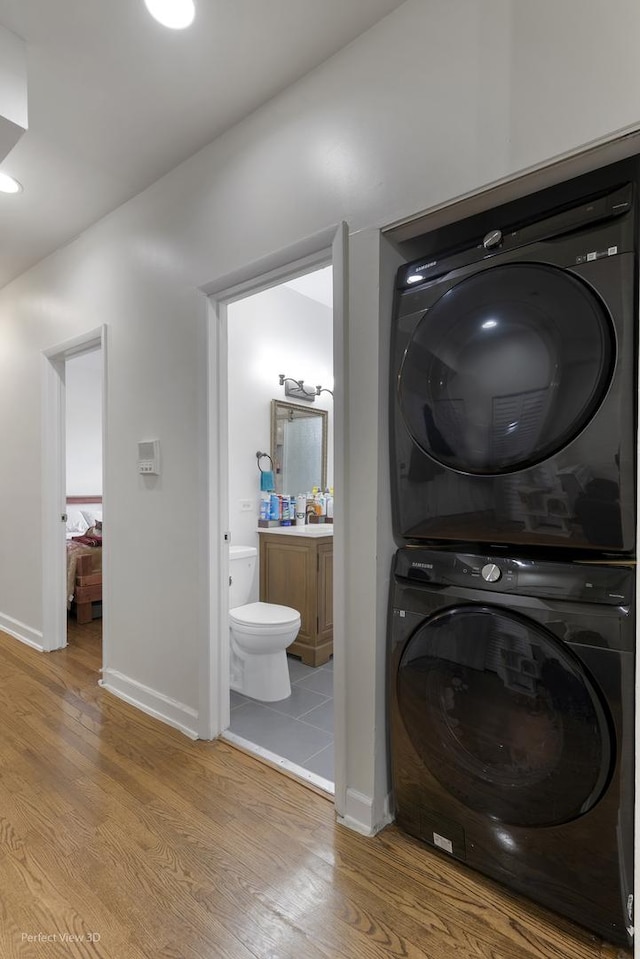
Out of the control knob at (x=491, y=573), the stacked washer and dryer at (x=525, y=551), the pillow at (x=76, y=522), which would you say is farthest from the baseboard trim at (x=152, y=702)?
the pillow at (x=76, y=522)

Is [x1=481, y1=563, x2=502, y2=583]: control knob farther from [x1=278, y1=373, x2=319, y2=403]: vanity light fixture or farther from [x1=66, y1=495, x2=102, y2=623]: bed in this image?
[x1=66, y1=495, x2=102, y2=623]: bed

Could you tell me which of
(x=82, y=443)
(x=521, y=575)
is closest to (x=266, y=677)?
(x=521, y=575)

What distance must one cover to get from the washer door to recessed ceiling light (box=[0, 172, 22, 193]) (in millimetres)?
2847

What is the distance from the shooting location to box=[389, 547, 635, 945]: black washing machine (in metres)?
1.12

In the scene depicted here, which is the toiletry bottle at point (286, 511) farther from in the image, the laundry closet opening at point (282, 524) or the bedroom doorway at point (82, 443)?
the bedroom doorway at point (82, 443)

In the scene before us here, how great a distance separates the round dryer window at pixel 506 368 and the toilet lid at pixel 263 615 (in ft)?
4.93

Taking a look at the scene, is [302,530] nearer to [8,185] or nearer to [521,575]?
[521,575]

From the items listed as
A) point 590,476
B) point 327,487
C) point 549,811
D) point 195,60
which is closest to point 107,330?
point 195,60

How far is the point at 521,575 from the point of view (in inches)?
49.9

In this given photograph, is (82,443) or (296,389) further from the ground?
(296,389)

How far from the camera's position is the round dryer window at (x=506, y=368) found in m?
1.17

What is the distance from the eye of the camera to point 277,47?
166 cm

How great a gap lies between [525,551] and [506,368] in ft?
1.65

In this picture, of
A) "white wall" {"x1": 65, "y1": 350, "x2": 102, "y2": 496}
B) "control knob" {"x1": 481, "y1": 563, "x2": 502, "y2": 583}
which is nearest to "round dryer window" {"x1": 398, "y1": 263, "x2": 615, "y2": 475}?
"control knob" {"x1": 481, "y1": 563, "x2": 502, "y2": 583}
